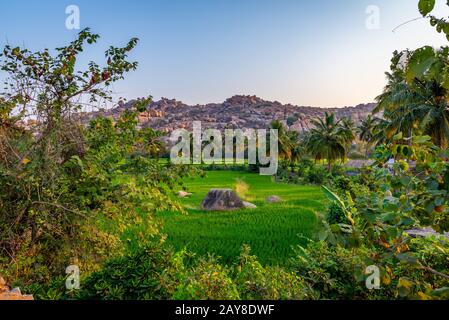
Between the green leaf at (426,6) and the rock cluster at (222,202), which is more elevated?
the green leaf at (426,6)

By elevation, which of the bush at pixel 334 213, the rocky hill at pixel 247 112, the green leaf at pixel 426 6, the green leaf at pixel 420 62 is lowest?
the bush at pixel 334 213

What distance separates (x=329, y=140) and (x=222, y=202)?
66.6 feet

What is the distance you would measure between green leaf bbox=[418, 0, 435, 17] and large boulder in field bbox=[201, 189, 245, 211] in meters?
14.6

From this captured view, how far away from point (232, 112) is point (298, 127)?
80.7 feet

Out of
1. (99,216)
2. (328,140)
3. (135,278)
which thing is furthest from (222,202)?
(328,140)

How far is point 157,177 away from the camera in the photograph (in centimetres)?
487

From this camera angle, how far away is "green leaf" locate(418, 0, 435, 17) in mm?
1395

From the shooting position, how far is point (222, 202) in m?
15.9

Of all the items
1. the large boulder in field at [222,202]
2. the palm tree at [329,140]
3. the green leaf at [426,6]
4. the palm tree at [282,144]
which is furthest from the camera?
the palm tree at [282,144]

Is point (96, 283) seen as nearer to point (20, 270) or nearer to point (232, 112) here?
point (20, 270)

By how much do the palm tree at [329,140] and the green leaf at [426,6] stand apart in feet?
107

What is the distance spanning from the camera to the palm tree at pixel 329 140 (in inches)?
1304

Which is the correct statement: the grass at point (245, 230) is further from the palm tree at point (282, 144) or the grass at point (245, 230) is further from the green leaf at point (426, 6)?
the palm tree at point (282, 144)

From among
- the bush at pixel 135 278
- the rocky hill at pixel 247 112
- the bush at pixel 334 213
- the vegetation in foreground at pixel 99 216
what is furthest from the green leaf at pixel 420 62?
the rocky hill at pixel 247 112
